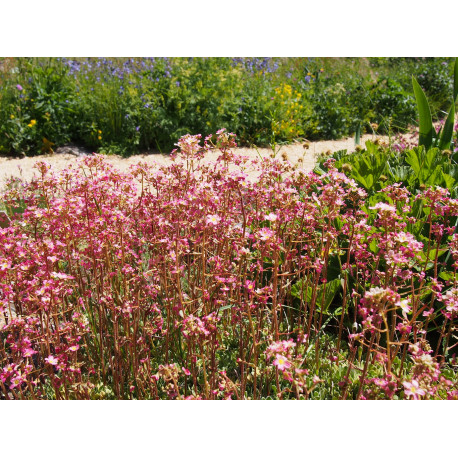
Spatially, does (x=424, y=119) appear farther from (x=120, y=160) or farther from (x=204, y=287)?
(x=120, y=160)

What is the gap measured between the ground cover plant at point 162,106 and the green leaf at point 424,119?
271 centimetres

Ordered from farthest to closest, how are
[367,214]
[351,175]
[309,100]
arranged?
[309,100] → [351,175] → [367,214]

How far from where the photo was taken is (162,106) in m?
7.49

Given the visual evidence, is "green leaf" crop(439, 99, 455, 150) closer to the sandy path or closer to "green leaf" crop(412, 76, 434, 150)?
"green leaf" crop(412, 76, 434, 150)

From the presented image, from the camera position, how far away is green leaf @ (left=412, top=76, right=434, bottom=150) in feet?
13.7

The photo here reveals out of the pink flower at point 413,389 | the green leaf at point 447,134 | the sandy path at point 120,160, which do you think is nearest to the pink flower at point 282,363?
the pink flower at point 413,389

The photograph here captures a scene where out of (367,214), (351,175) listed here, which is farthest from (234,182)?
(351,175)

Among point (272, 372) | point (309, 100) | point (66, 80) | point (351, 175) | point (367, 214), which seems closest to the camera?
point (272, 372)

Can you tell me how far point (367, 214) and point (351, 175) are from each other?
727 mm

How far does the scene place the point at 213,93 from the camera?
7.45 m

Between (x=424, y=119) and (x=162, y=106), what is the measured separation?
4465 millimetres

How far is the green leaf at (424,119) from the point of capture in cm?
416

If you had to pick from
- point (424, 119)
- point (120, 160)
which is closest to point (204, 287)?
point (424, 119)

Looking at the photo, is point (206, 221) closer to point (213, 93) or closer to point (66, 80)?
point (213, 93)
